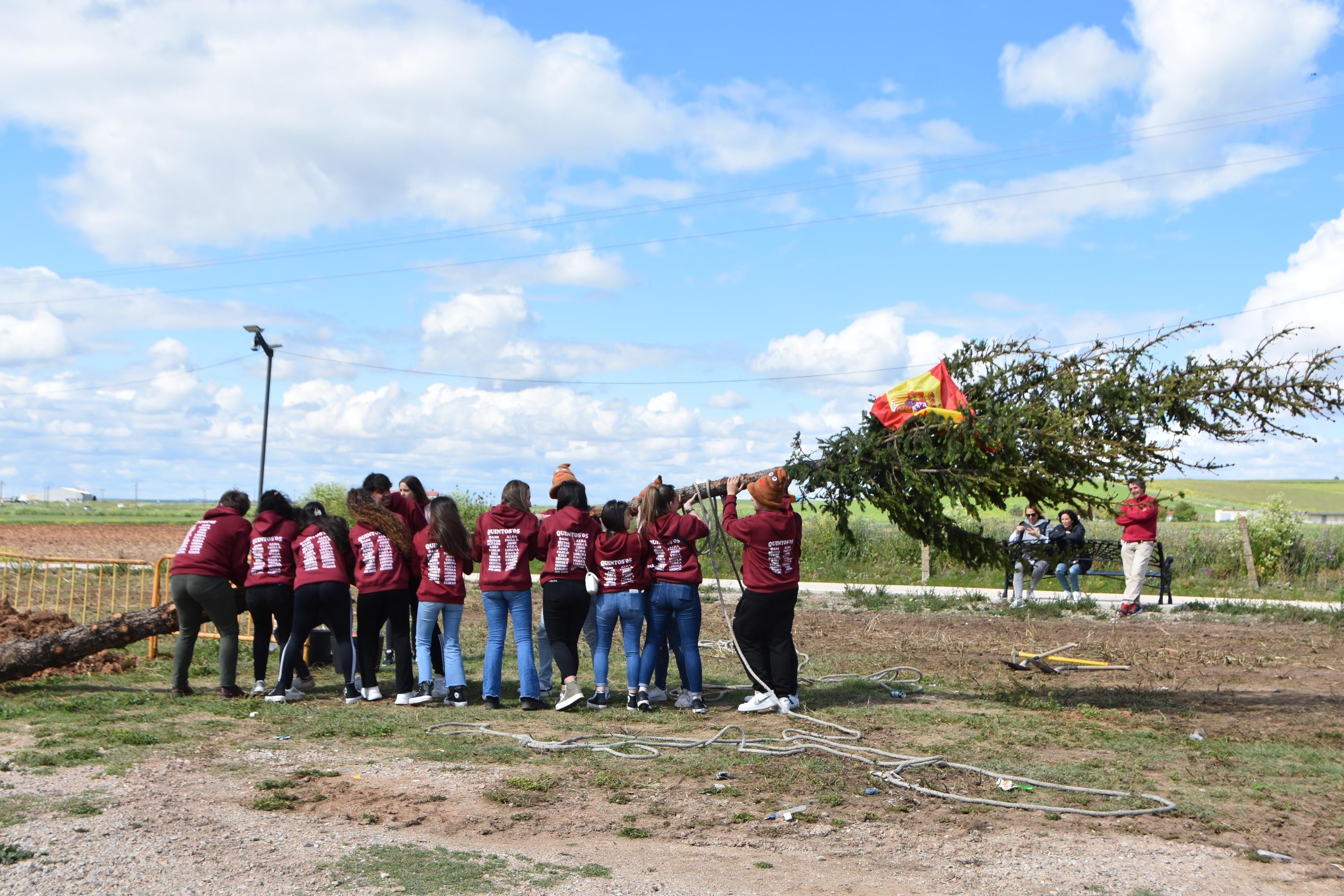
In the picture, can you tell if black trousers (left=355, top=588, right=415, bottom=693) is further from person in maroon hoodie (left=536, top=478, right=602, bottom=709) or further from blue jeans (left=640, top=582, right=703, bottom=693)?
blue jeans (left=640, top=582, right=703, bottom=693)

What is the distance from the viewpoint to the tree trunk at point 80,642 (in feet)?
29.2

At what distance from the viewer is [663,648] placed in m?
8.81

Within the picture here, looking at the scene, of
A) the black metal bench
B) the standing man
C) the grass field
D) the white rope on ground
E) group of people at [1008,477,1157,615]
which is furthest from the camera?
the black metal bench

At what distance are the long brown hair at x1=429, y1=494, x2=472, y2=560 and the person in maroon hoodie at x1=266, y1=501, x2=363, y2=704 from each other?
2.63 feet

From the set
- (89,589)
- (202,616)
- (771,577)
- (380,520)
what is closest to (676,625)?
(771,577)

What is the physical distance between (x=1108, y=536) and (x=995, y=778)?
22.6 metres

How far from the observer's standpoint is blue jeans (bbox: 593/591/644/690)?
8.49 metres

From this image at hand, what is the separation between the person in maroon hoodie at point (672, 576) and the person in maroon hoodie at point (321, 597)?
251cm

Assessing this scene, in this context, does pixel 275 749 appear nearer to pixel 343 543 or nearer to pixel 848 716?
pixel 343 543

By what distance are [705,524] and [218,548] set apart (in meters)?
4.19

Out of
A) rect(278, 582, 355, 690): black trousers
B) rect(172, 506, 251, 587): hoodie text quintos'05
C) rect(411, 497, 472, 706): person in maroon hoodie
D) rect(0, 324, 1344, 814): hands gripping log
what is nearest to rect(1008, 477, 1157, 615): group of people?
rect(0, 324, 1344, 814): hands gripping log

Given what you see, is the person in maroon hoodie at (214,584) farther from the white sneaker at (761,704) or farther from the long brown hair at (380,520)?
the white sneaker at (761,704)

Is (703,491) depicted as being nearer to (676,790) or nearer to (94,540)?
(676,790)

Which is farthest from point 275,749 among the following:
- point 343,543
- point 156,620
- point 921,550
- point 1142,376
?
point 921,550
